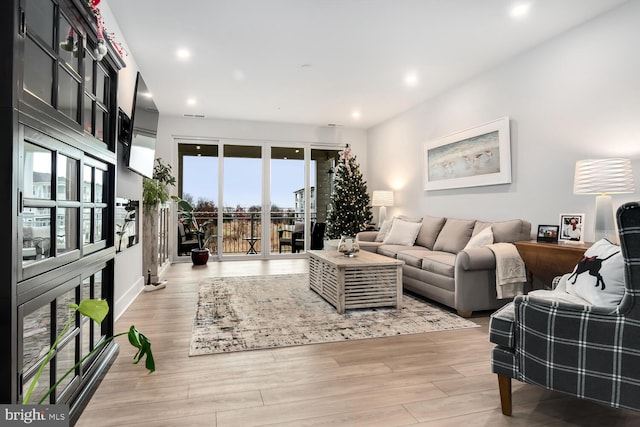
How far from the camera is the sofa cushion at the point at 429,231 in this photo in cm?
498

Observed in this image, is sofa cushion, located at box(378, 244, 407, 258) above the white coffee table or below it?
above

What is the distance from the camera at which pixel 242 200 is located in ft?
23.7

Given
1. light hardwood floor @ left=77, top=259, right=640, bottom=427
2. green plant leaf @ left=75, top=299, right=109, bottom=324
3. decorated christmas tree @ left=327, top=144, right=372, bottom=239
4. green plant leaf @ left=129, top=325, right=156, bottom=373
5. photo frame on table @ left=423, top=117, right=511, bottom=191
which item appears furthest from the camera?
decorated christmas tree @ left=327, top=144, right=372, bottom=239

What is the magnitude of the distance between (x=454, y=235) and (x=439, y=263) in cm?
91

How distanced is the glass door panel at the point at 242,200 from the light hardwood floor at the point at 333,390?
434 centimetres

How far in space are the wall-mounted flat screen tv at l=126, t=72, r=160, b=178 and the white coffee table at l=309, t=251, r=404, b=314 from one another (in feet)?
7.11

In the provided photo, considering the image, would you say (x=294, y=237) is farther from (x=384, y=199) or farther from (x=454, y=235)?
(x=454, y=235)

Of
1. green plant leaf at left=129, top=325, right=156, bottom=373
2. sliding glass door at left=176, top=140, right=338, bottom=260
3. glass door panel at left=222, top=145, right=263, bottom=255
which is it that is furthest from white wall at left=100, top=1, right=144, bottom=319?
glass door panel at left=222, top=145, right=263, bottom=255

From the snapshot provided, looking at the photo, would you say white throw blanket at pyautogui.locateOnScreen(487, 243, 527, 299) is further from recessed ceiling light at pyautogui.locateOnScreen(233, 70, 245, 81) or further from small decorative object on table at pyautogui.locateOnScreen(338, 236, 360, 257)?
recessed ceiling light at pyautogui.locateOnScreen(233, 70, 245, 81)

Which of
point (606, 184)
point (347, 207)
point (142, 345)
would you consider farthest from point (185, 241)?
point (606, 184)

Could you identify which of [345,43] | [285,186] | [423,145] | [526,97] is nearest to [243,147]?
[285,186]

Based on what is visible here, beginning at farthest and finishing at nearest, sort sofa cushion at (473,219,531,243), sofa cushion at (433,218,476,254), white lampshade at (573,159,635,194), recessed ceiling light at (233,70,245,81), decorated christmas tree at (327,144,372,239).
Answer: decorated christmas tree at (327,144,372,239)
recessed ceiling light at (233,70,245,81)
sofa cushion at (433,218,476,254)
sofa cushion at (473,219,531,243)
white lampshade at (573,159,635,194)

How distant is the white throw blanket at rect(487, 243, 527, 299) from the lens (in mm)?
3363

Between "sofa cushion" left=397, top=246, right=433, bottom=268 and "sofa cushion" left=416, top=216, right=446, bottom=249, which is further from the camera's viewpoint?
"sofa cushion" left=416, top=216, right=446, bottom=249
